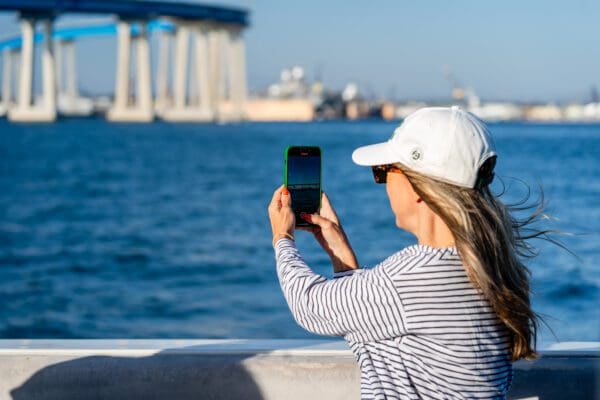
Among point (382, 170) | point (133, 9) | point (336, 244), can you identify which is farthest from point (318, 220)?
point (133, 9)

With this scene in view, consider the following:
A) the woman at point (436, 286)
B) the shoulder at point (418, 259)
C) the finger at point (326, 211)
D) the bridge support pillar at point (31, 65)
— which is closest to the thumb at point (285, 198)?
the finger at point (326, 211)

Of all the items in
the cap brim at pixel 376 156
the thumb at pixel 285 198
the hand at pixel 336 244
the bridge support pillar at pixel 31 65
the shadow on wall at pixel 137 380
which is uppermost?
the bridge support pillar at pixel 31 65

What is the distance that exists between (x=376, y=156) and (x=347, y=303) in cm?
25

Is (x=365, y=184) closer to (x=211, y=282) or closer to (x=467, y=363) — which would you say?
(x=211, y=282)

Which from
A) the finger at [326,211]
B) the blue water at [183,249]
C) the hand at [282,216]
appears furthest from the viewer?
the blue water at [183,249]

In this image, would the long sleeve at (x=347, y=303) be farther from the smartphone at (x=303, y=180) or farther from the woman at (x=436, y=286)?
the smartphone at (x=303, y=180)

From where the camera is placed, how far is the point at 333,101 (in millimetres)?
136000

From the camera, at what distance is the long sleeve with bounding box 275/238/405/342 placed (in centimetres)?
163

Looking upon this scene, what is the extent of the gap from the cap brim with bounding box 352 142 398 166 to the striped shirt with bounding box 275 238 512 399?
156 mm

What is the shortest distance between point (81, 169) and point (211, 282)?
24257mm

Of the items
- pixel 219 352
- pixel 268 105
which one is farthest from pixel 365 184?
pixel 268 105

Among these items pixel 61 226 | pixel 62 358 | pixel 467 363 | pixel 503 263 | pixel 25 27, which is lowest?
pixel 61 226

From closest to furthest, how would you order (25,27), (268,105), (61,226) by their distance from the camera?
(61,226), (25,27), (268,105)

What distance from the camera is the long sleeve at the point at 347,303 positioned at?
5.34ft
